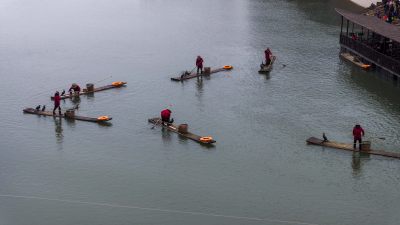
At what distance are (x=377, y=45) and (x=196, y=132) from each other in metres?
18.7

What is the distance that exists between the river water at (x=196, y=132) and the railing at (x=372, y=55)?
1175mm

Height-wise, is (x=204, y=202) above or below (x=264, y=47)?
below

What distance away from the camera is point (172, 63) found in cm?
5162

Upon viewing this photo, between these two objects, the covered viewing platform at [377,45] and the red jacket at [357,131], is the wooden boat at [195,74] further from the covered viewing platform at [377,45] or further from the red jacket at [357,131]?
the red jacket at [357,131]

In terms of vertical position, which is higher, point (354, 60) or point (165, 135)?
point (354, 60)

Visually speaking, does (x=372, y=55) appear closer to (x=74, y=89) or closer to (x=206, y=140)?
(x=206, y=140)

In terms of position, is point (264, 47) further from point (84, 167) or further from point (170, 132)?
point (84, 167)

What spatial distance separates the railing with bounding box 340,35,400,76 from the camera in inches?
1732

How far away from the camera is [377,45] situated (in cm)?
4853

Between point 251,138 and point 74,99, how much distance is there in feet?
39.5

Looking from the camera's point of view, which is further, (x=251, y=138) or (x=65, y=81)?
(x=65, y=81)

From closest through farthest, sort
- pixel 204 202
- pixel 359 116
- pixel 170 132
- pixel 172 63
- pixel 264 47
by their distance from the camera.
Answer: pixel 204 202 < pixel 170 132 < pixel 359 116 < pixel 172 63 < pixel 264 47

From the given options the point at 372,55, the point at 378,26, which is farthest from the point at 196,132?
the point at 378,26

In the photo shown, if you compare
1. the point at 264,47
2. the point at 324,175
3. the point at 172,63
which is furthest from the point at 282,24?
the point at 324,175
